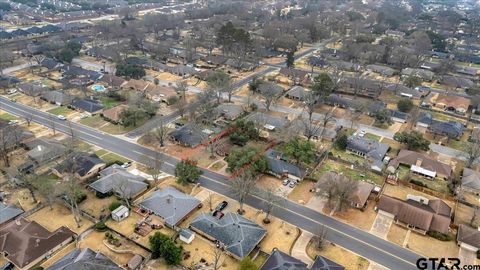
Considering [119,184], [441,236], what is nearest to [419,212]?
[441,236]

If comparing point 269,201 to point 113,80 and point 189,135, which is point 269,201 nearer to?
point 189,135

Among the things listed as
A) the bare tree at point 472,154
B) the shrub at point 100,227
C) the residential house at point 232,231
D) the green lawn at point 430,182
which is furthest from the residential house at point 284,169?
the bare tree at point 472,154

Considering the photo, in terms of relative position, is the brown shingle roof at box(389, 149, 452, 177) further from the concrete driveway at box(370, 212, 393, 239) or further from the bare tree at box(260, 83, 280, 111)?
the bare tree at box(260, 83, 280, 111)

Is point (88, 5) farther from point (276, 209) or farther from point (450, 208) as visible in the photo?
point (450, 208)

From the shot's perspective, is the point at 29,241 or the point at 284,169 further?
the point at 284,169

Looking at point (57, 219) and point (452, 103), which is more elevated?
point (452, 103)

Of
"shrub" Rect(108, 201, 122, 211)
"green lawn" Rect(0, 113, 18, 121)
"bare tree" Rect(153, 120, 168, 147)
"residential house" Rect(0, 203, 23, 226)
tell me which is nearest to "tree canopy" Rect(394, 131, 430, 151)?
"bare tree" Rect(153, 120, 168, 147)

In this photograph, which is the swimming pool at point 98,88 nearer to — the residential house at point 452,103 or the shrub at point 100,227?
the shrub at point 100,227
